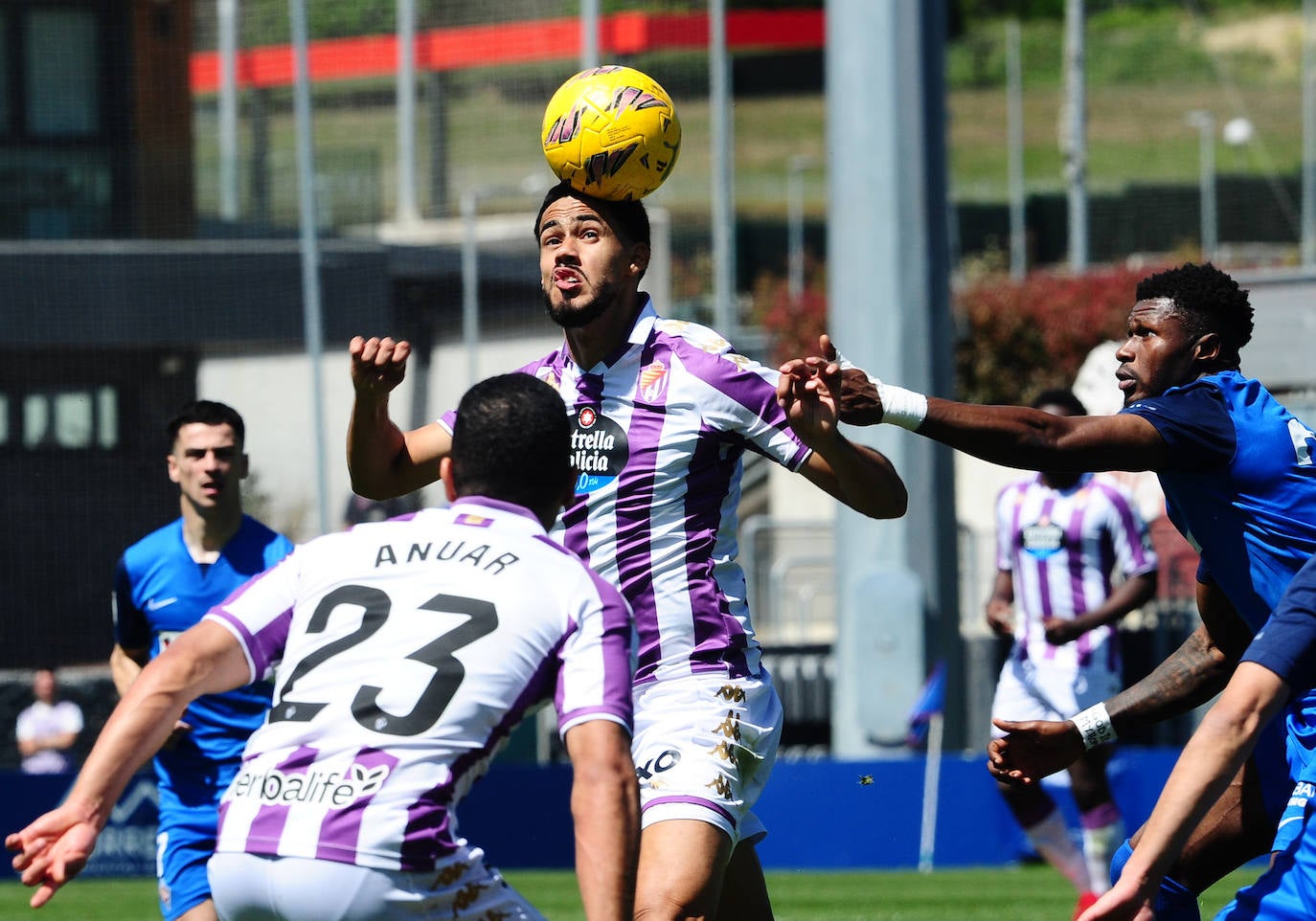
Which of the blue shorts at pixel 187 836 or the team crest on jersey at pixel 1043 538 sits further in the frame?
the team crest on jersey at pixel 1043 538

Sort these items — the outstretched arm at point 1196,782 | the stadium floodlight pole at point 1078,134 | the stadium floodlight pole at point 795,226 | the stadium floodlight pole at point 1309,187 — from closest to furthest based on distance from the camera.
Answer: the outstretched arm at point 1196,782 < the stadium floodlight pole at point 1078,134 < the stadium floodlight pole at point 1309,187 < the stadium floodlight pole at point 795,226

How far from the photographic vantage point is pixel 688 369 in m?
5.56

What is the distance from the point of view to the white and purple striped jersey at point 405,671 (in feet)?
12.6

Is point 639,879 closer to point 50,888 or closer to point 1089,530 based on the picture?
point 50,888

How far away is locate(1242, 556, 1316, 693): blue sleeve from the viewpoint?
4066 millimetres

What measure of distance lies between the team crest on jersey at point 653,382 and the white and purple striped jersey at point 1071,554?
5947 millimetres

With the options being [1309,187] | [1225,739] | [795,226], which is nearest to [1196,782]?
[1225,739]

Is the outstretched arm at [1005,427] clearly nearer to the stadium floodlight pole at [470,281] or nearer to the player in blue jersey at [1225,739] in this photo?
the player in blue jersey at [1225,739]

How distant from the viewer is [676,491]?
5512 mm

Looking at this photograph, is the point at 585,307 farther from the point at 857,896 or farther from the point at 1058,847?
the point at 857,896

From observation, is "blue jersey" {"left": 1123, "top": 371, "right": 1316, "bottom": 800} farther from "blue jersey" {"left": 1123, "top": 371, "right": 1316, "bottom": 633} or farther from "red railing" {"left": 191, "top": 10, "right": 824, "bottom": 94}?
"red railing" {"left": 191, "top": 10, "right": 824, "bottom": 94}

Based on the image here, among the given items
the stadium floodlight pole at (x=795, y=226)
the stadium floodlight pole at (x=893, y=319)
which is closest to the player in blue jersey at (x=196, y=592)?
the stadium floodlight pole at (x=893, y=319)

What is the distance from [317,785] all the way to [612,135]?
8.21 ft

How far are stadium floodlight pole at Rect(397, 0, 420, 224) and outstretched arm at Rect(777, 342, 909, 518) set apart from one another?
14.9 metres
